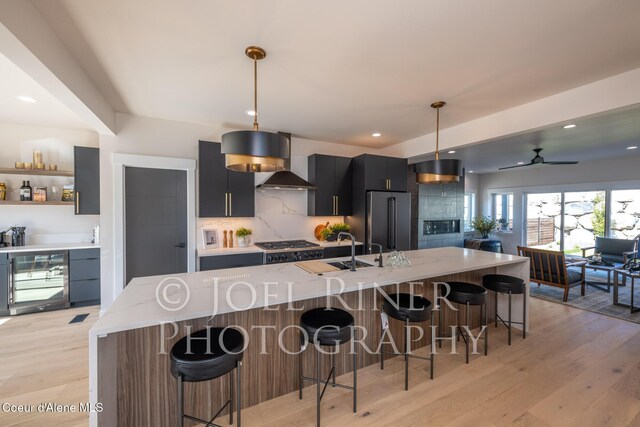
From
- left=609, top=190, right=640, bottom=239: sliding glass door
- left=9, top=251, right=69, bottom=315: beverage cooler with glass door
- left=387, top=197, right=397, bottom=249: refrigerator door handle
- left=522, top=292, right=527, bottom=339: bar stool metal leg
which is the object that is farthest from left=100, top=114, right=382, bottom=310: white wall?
left=609, top=190, right=640, bottom=239: sliding glass door

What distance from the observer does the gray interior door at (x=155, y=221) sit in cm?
352

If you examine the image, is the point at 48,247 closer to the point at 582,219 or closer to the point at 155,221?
the point at 155,221

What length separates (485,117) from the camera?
3373mm

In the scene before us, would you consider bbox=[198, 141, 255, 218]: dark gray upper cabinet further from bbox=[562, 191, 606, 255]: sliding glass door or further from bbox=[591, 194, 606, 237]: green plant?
bbox=[591, 194, 606, 237]: green plant

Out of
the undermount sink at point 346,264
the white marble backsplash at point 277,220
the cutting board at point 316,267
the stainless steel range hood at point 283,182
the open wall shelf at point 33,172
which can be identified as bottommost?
the undermount sink at point 346,264

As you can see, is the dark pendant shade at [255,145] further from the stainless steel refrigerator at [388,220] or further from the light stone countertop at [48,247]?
the light stone countertop at [48,247]

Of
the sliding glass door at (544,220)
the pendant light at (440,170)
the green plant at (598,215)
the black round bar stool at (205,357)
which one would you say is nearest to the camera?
the black round bar stool at (205,357)

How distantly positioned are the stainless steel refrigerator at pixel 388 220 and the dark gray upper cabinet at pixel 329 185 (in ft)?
1.51

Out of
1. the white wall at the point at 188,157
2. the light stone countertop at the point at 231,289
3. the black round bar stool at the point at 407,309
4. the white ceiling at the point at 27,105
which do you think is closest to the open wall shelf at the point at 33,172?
the white ceiling at the point at 27,105

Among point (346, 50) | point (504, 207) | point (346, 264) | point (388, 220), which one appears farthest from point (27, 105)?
point (504, 207)

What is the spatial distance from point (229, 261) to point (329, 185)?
195 centimetres

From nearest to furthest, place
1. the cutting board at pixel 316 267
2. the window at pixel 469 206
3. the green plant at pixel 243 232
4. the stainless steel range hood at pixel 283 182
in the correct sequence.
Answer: the cutting board at pixel 316 267 < the stainless steel range hood at pixel 283 182 < the green plant at pixel 243 232 < the window at pixel 469 206

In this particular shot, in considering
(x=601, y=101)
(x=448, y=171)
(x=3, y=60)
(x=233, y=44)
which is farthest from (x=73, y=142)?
(x=601, y=101)

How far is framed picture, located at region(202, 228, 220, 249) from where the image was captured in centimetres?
370
